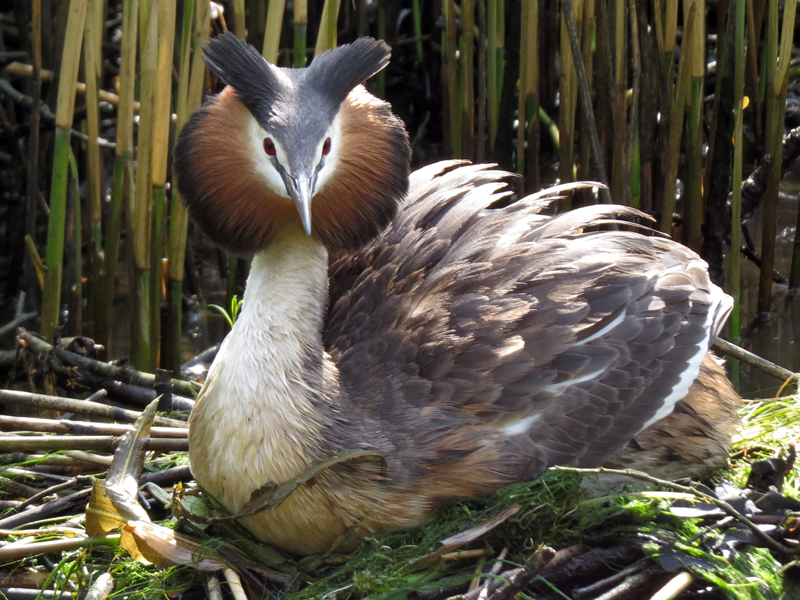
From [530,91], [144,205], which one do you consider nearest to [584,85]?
[530,91]

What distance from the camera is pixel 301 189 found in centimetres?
269

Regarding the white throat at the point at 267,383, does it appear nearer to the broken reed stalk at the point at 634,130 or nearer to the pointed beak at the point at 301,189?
the pointed beak at the point at 301,189

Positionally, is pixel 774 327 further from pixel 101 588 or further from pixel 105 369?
pixel 101 588

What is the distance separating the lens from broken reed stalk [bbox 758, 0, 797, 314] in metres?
4.56

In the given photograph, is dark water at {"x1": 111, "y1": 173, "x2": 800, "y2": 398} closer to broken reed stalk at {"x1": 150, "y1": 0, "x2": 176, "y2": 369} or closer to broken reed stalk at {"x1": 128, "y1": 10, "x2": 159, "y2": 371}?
broken reed stalk at {"x1": 128, "y1": 10, "x2": 159, "y2": 371}

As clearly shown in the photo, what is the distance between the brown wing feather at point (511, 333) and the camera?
9.62ft

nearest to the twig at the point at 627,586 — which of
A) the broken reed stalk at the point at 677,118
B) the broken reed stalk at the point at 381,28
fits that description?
the broken reed stalk at the point at 677,118

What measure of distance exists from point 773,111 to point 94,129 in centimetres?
318

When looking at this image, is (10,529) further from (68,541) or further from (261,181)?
(261,181)

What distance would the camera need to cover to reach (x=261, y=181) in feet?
9.49

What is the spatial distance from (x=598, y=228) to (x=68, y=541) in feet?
10.3

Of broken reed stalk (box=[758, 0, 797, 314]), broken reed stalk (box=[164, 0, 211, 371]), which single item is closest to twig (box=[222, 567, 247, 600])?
broken reed stalk (box=[164, 0, 211, 371])

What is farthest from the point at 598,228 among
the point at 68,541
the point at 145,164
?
the point at 68,541

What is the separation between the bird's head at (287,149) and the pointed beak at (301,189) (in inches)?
1.2
